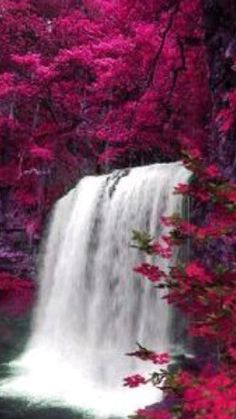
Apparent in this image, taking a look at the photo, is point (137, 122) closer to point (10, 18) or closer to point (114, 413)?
point (10, 18)

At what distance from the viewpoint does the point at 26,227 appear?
837 inches

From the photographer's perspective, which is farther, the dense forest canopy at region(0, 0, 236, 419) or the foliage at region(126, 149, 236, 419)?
the dense forest canopy at region(0, 0, 236, 419)

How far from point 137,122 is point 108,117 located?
2.10 metres

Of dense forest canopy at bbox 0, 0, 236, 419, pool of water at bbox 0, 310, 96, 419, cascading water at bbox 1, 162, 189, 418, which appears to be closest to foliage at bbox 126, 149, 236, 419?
pool of water at bbox 0, 310, 96, 419

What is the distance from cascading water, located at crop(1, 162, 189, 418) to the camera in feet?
43.1

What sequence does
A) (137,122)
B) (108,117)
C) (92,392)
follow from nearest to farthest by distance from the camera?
(92,392) < (137,122) < (108,117)

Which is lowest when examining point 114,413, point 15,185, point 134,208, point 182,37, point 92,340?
point 114,413

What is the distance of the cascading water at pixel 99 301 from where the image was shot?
13148 mm

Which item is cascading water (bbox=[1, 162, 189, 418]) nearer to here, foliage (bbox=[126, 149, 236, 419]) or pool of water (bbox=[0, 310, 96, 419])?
pool of water (bbox=[0, 310, 96, 419])

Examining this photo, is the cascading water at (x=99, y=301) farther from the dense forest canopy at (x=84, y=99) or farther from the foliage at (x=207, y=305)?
the foliage at (x=207, y=305)

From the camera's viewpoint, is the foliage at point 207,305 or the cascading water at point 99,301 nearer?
the foliage at point 207,305

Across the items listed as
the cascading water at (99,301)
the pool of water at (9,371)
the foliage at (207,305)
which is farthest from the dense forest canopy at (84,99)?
the foliage at (207,305)

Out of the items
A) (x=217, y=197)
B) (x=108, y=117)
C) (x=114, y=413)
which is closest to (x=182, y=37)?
(x=108, y=117)

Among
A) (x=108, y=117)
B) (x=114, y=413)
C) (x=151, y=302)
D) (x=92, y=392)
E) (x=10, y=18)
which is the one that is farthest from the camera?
(x=10, y=18)
